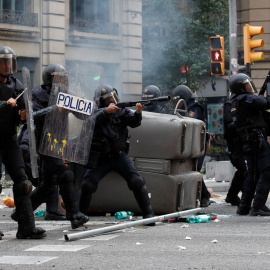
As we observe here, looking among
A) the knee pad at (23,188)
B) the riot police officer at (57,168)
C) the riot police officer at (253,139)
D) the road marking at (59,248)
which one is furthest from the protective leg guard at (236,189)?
the road marking at (59,248)

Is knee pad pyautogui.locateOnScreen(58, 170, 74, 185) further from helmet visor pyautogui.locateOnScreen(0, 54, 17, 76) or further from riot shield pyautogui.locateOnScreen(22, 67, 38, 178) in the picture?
helmet visor pyautogui.locateOnScreen(0, 54, 17, 76)

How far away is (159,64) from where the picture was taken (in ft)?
83.9

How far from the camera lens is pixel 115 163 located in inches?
347

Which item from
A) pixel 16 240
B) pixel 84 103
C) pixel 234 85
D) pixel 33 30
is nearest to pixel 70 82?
pixel 84 103

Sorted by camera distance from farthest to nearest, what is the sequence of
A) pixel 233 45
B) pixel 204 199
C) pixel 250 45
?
pixel 233 45 < pixel 250 45 < pixel 204 199

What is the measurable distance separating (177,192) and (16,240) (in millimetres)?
2630

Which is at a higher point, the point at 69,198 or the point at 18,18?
the point at 18,18

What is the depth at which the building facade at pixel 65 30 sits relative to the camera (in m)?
20.9

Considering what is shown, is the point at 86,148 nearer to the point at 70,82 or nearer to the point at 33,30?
the point at 70,82

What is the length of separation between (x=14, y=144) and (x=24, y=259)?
156cm

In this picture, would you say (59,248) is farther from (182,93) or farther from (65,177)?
(182,93)

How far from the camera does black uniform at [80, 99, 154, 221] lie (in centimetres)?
874

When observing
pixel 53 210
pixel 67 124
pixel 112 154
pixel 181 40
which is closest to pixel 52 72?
pixel 67 124

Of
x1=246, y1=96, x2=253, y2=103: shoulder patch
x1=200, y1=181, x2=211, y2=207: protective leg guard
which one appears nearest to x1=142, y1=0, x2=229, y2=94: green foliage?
x1=200, y1=181, x2=211, y2=207: protective leg guard
